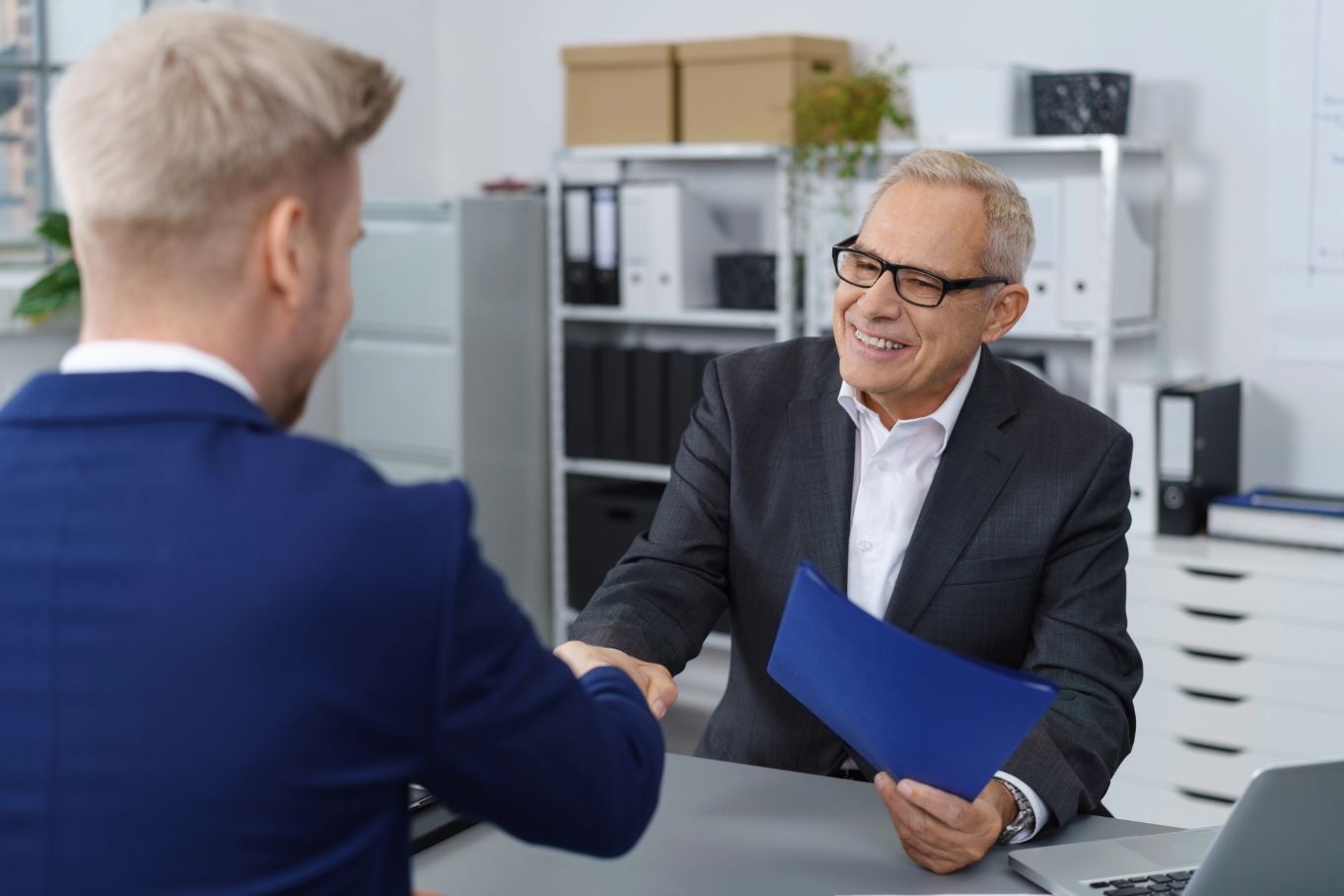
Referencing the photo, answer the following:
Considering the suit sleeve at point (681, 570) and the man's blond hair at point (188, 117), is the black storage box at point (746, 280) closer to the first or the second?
the suit sleeve at point (681, 570)

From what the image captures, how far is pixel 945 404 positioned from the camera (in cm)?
176

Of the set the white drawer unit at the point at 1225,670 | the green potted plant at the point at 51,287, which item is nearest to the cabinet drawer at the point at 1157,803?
the white drawer unit at the point at 1225,670

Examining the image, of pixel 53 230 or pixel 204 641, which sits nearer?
pixel 204 641

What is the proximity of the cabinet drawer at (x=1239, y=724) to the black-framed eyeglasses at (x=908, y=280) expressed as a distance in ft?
5.10

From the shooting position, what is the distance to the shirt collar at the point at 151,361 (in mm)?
789

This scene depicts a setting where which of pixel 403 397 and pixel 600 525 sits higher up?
pixel 403 397

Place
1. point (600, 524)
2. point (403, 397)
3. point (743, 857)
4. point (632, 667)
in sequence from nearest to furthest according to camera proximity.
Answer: point (743, 857), point (632, 667), point (600, 524), point (403, 397)

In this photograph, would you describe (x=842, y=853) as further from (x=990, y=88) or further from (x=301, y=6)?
(x=301, y=6)

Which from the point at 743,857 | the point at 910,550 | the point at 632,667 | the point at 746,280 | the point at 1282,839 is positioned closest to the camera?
the point at 1282,839

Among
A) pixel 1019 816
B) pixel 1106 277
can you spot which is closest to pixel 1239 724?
pixel 1106 277

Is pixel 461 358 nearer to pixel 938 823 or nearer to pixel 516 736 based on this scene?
pixel 938 823

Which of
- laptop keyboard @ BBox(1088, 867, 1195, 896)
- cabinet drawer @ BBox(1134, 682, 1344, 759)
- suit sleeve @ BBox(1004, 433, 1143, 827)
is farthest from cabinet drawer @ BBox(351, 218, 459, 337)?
laptop keyboard @ BBox(1088, 867, 1195, 896)

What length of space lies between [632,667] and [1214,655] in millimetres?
2002

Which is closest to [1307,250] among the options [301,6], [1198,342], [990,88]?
[1198,342]
